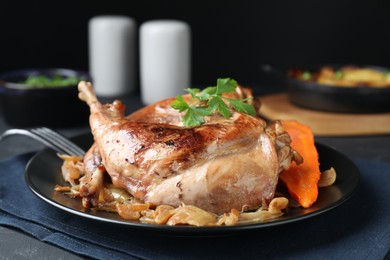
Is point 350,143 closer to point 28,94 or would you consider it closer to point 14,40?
point 28,94

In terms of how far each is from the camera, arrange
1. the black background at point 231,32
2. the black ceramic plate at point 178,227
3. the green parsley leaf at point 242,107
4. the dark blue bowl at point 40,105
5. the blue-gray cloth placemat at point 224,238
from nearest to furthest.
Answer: the black ceramic plate at point 178,227 < the blue-gray cloth placemat at point 224,238 < the green parsley leaf at point 242,107 < the dark blue bowl at point 40,105 < the black background at point 231,32

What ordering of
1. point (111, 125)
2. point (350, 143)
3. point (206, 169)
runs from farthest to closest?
point (350, 143), point (111, 125), point (206, 169)

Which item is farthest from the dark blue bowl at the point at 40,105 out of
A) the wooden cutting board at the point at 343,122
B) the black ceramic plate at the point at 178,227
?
the wooden cutting board at the point at 343,122

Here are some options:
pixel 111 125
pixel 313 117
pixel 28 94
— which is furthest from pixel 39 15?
pixel 111 125

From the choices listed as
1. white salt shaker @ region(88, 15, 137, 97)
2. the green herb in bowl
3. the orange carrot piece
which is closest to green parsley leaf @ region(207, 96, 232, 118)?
the orange carrot piece

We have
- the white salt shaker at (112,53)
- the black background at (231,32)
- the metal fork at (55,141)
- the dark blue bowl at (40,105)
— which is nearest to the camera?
the metal fork at (55,141)

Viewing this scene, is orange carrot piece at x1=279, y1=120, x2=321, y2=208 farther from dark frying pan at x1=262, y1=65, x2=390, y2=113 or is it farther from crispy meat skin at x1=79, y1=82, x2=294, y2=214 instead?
dark frying pan at x1=262, y1=65, x2=390, y2=113

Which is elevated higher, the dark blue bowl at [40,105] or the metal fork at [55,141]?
the metal fork at [55,141]

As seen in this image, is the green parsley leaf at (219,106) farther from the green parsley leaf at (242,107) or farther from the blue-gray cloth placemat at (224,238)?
the blue-gray cloth placemat at (224,238)
